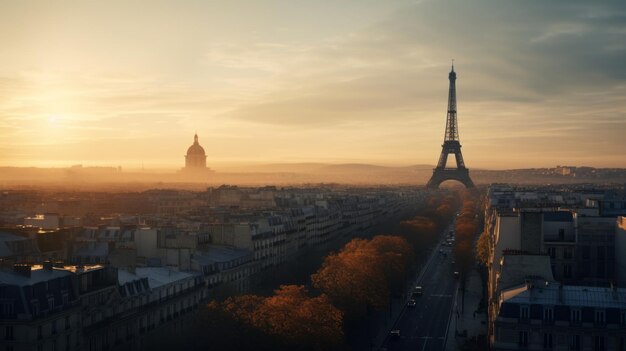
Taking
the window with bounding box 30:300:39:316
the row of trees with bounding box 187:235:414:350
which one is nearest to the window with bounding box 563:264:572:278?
the row of trees with bounding box 187:235:414:350

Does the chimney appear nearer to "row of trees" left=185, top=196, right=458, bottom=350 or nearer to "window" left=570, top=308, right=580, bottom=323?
"row of trees" left=185, top=196, right=458, bottom=350

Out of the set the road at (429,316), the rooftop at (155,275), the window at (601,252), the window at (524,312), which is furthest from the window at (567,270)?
the rooftop at (155,275)

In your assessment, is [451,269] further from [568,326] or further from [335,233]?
[568,326]

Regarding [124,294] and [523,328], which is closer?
[523,328]

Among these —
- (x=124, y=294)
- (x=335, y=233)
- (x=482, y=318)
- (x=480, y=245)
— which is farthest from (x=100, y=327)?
(x=335, y=233)

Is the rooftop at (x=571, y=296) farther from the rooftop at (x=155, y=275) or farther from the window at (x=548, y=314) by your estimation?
the rooftop at (x=155, y=275)

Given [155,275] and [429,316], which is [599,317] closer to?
[429,316]
